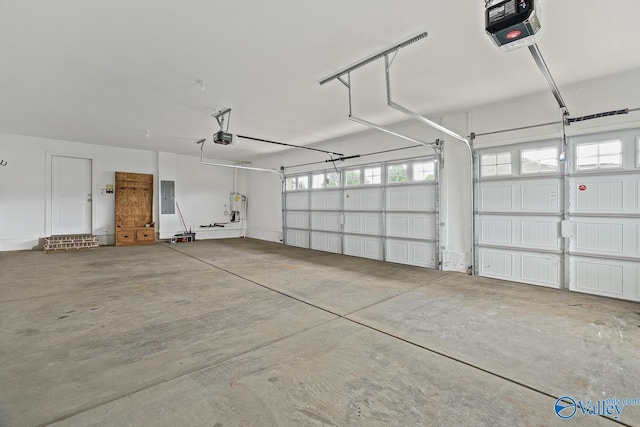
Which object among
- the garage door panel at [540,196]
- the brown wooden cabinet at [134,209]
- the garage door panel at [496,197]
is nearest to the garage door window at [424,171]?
the garage door panel at [496,197]

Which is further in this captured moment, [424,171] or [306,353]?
[424,171]

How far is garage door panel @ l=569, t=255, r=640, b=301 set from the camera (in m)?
3.97

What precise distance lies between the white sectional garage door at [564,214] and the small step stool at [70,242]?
9957 mm

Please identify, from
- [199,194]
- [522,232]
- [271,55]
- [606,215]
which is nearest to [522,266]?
[522,232]

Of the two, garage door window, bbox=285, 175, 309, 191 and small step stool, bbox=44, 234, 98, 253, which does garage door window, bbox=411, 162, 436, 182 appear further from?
small step stool, bbox=44, 234, 98, 253

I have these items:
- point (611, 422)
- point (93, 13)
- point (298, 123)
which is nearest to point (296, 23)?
point (93, 13)

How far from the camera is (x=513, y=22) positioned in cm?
194

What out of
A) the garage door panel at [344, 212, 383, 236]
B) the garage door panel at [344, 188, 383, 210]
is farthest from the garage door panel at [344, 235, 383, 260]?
the garage door panel at [344, 188, 383, 210]

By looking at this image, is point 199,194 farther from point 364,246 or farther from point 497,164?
point 497,164

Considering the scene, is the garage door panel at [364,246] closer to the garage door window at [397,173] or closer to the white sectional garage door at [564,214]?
the garage door window at [397,173]

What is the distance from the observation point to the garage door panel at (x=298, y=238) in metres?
8.99

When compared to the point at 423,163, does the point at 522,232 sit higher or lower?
lower

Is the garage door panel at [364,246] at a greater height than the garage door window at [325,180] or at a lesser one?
lesser

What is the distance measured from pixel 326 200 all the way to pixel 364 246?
185 cm
